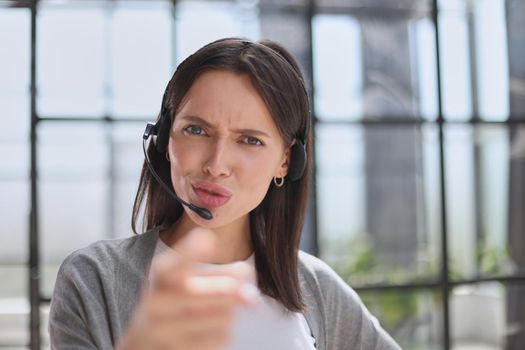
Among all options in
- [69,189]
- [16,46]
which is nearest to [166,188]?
[69,189]

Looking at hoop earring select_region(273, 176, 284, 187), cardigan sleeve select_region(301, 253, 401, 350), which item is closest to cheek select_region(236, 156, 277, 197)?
hoop earring select_region(273, 176, 284, 187)

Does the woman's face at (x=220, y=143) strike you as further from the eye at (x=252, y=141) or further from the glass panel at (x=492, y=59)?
the glass panel at (x=492, y=59)

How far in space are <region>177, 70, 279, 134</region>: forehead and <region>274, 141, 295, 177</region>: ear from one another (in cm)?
13

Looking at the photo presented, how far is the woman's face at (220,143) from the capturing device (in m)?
1.13

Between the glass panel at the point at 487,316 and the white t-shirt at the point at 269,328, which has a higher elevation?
the white t-shirt at the point at 269,328

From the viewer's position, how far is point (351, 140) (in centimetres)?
244

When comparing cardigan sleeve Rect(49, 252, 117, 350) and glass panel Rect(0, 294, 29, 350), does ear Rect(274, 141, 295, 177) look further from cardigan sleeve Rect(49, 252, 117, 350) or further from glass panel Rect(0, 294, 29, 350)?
glass panel Rect(0, 294, 29, 350)

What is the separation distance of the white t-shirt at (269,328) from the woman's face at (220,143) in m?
0.15

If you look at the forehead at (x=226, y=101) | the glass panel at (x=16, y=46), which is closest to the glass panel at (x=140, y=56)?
the glass panel at (x=16, y=46)

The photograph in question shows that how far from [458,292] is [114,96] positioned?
1.32 metres

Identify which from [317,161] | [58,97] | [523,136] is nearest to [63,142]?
[58,97]

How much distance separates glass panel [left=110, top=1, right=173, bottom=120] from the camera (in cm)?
224

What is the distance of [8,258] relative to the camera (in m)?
2.19

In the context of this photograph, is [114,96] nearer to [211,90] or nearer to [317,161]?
[317,161]
